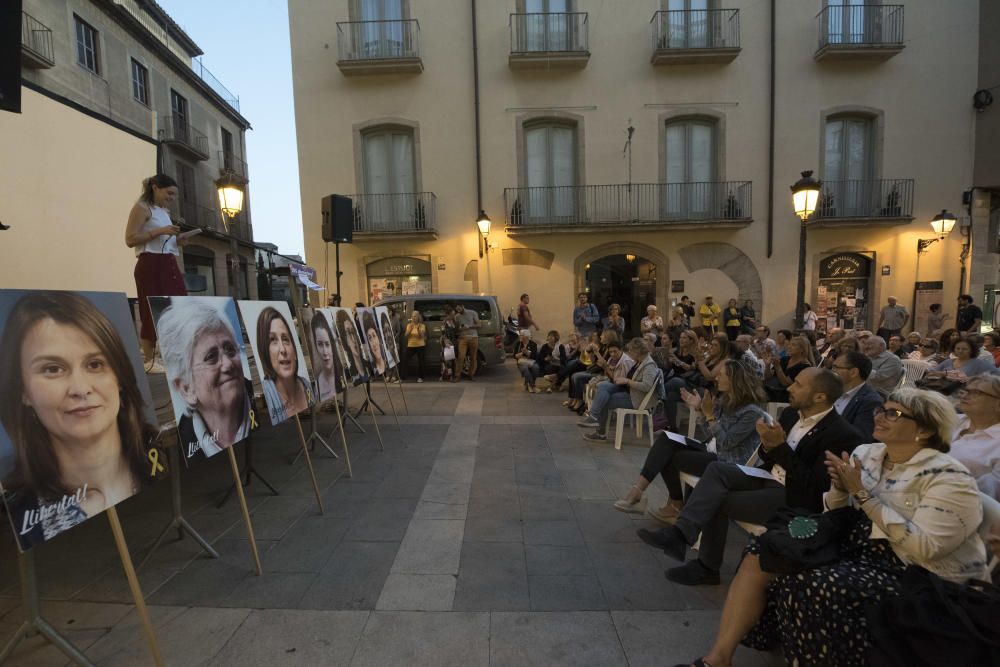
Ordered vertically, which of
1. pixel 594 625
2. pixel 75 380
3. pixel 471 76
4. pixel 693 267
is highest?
pixel 471 76

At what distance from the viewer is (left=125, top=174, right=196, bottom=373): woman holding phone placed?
3920 millimetres

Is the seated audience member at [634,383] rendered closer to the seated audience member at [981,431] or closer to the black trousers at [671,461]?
the black trousers at [671,461]

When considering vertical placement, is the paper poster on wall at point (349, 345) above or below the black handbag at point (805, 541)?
above

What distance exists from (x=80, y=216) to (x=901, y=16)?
1921cm

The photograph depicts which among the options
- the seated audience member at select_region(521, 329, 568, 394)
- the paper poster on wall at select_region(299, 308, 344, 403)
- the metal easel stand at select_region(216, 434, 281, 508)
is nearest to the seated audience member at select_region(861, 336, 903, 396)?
the seated audience member at select_region(521, 329, 568, 394)

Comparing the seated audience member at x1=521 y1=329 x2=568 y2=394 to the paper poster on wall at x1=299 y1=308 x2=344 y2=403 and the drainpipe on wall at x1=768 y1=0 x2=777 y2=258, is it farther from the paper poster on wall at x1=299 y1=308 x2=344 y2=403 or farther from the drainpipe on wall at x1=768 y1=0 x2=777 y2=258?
the drainpipe on wall at x1=768 y1=0 x2=777 y2=258

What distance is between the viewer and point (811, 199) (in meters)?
8.82

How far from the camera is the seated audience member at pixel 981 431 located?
248cm

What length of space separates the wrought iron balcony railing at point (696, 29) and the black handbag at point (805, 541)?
47.1ft

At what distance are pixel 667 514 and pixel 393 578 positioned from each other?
6.47 ft

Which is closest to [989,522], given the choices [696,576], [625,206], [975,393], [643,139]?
[975,393]

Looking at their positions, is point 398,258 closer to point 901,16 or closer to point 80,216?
point 80,216

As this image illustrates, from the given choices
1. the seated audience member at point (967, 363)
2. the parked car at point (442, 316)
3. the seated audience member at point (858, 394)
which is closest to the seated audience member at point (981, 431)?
the seated audience member at point (858, 394)

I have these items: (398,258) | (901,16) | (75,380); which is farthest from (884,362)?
(901,16)
